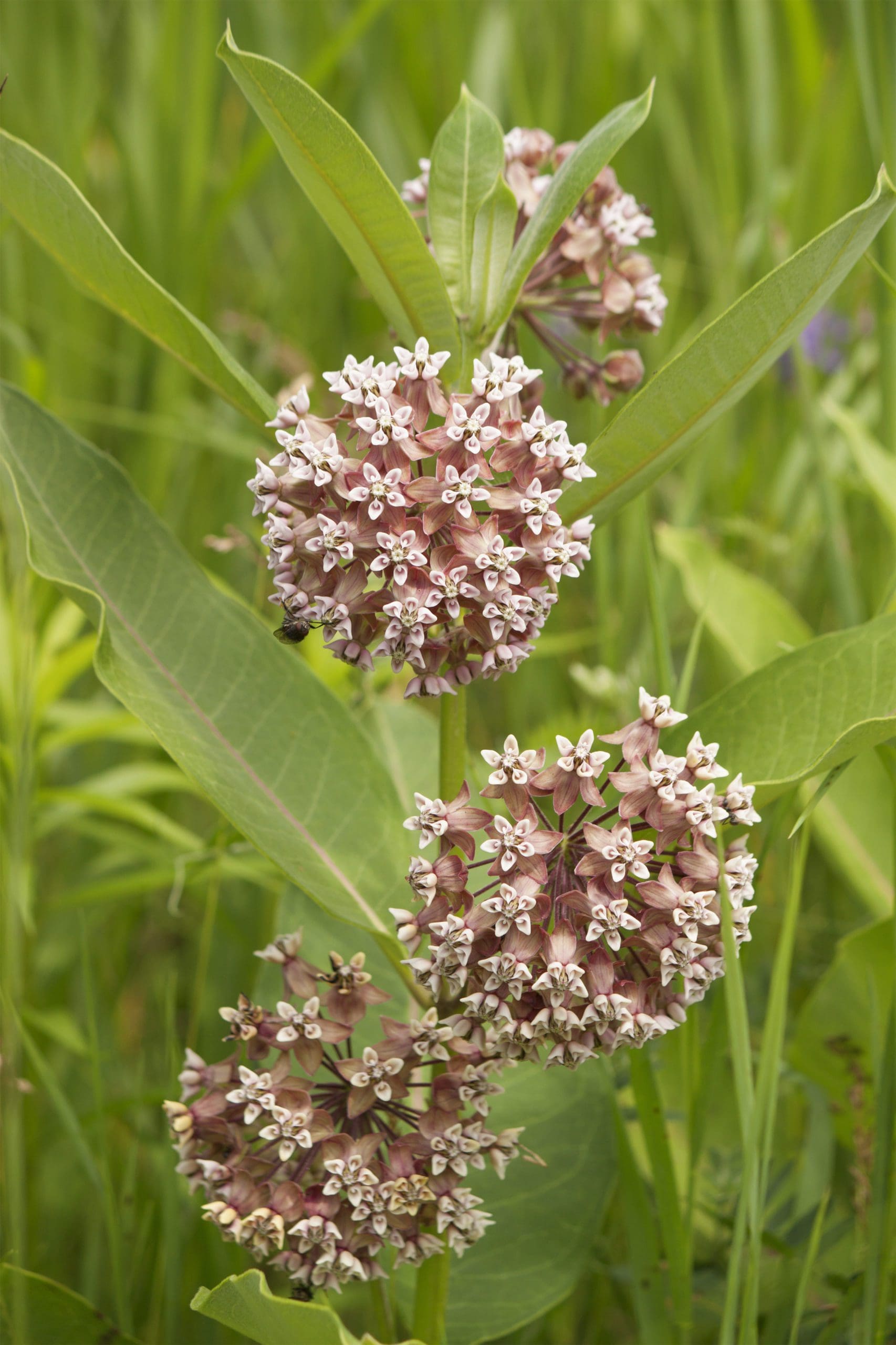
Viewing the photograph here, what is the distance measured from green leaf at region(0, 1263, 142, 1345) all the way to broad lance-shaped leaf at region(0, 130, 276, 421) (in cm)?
98

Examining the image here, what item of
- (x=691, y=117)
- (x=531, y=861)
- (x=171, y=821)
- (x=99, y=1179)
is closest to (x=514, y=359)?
(x=531, y=861)

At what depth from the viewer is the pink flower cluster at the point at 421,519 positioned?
1073mm

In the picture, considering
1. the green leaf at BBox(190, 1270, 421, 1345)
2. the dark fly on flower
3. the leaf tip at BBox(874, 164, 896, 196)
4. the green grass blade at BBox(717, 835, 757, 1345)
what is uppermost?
the leaf tip at BBox(874, 164, 896, 196)

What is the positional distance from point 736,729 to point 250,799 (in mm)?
554

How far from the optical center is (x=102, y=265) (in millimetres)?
1238

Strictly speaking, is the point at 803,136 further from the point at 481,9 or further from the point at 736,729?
the point at 736,729

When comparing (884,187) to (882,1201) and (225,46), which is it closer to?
(225,46)

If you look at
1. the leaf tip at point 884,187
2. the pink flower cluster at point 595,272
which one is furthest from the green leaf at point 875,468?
the leaf tip at point 884,187

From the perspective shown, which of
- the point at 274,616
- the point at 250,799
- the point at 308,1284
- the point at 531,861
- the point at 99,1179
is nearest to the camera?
the point at 531,861

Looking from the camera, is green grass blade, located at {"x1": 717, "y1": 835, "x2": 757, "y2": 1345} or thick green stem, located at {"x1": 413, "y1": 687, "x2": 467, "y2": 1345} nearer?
green grass blade, located at {"x1": 717, "y1": 835, "x2": 757, "y2": 1345}

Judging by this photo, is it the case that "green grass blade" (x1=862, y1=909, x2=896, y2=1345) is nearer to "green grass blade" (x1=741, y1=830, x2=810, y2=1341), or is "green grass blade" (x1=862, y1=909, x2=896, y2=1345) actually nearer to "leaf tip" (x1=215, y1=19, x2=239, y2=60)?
"green grass blade" (x1=741, y1=830, x2=810, y2=1341)

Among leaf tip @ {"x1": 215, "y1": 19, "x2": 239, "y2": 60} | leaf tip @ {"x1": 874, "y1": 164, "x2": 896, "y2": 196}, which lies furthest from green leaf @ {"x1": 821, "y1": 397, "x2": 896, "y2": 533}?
leaf tip @ {"x1": 215, "y1": 19, "x2": 239, "y2": 60}

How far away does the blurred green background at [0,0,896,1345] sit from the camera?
1608mm

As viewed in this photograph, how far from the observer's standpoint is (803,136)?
9.32ft
